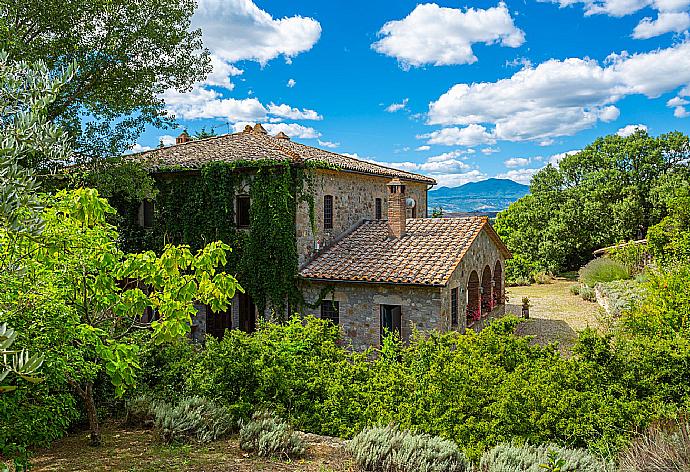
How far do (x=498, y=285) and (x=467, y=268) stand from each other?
385 cm

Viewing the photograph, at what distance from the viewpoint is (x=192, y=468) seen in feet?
21.8

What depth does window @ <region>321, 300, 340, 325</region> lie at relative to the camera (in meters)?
14.6

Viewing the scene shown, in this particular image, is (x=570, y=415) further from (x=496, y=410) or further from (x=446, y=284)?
(x=446, y=284)

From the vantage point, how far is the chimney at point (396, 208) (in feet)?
52.0

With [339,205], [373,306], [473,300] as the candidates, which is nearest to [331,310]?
[373,306]

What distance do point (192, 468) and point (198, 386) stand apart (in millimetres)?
2374

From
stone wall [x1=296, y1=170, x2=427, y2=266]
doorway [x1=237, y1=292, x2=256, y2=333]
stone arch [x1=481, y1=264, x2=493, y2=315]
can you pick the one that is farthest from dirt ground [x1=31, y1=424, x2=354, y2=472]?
stone arch [x1=481, y1=264, x2=493, y2=315]

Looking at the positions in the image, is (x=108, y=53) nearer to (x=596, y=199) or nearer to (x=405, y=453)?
(x=405, y=453)

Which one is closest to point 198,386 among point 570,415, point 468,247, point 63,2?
point 570,415

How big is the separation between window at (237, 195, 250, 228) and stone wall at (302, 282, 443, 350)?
280 centimetres

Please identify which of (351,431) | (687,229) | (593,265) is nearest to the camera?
(351,431)

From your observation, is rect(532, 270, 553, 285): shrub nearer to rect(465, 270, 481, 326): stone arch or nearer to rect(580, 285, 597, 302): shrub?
rect(580, 285, 597, 302): shrub

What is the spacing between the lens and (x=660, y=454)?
5754 millimetres

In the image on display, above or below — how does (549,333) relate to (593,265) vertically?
below
